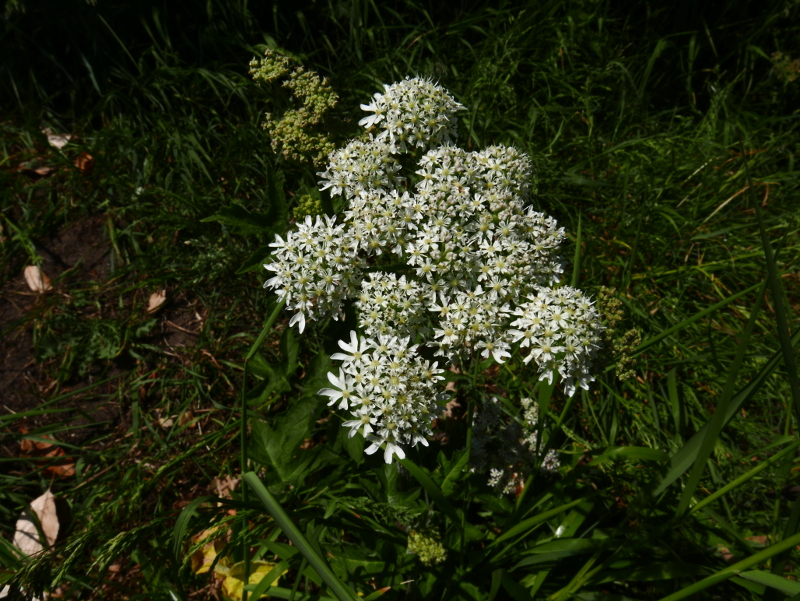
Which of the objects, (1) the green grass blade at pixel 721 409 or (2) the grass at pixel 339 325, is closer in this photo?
(1) the green grass blade at pixel 721 409

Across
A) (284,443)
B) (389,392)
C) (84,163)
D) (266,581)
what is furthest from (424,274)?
(84,163)

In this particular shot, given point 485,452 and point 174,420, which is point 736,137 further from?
point 174,420

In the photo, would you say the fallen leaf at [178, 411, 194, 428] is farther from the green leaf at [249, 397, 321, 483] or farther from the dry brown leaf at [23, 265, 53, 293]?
the dry brown leaf at [23, 265, 53, 293]

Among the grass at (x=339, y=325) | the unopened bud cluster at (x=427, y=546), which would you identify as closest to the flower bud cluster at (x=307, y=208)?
the grass at (x=339, y=325)

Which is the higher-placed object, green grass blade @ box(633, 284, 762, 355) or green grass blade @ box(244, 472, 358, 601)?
green grass blade @ box(244, 472, 358, 601)

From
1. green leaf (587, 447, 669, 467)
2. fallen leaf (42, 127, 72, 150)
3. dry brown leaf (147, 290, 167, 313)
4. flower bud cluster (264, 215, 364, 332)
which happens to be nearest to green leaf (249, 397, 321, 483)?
flower bud cluster (264, 215, 364, 332)

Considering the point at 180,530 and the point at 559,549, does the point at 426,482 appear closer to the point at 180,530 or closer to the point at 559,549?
the point at 559,549

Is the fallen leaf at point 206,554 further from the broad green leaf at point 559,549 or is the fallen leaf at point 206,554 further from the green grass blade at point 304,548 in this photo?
the broad green leaf at point 559,549

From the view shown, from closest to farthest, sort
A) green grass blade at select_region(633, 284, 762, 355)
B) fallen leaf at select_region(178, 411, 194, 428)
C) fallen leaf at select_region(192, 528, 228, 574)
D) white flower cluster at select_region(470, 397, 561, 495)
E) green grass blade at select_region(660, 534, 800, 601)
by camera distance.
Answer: green grass blade at select_region(660, 534, 800, 601) → green grass blade at select_region(633, 284, 762, 355) → white flower cluster at select_region(470, 397, 561, 495) → fallen leaf at select_region(192, 528, 228, 574) → fallen leaf at select_region(178, 411, 194, 428)
